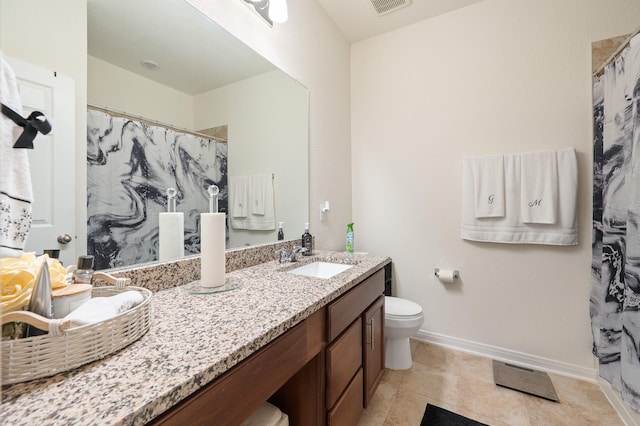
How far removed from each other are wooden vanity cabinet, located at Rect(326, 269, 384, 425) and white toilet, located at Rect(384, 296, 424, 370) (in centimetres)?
20

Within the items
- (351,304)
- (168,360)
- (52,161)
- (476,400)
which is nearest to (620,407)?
(476,400)

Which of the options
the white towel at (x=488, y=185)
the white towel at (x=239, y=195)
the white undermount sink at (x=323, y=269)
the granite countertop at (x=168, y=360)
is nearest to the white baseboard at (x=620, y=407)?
the white towel at (x=488, y=185)

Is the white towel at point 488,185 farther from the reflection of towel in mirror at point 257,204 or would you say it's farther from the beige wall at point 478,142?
the reflection of towel in mirror at point 257,204

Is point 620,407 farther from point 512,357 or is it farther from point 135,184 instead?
point 135,184

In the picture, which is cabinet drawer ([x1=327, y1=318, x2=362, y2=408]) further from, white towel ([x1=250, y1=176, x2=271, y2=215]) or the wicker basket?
white towel ([x1=250, y1=176, x2=271, y2=215])

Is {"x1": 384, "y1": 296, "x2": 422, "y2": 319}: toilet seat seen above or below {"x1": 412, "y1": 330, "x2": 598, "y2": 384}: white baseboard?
above

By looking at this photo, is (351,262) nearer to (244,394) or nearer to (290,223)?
(290,223)

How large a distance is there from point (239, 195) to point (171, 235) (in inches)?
16.3

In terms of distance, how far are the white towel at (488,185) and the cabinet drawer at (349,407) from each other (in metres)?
1.43

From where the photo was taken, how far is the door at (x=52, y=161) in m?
0.68

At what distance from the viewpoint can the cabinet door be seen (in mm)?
1311

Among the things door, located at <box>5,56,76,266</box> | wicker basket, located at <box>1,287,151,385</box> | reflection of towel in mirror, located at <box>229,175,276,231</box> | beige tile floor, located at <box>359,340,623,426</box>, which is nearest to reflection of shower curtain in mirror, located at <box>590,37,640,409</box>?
beige tile floor, located at <box>359,340,623,426</box>

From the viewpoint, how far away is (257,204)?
148 cm

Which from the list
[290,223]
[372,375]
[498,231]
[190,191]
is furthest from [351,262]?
[498,231]
